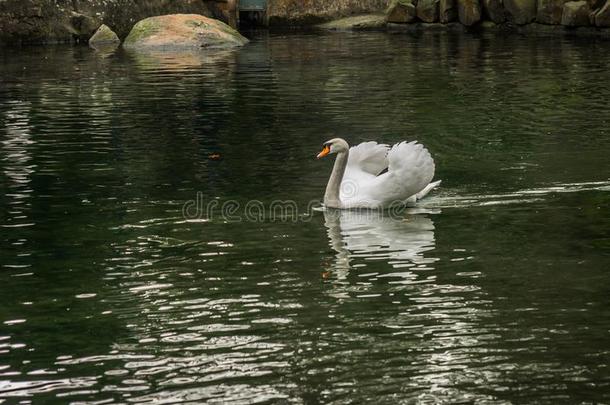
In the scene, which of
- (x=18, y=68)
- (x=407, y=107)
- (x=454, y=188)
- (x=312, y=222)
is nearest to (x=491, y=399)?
(x=312, y=222)

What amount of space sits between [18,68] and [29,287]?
21.5 metres

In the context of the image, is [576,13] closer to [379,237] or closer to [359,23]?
[359,23]

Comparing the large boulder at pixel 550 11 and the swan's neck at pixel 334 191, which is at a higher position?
the large boulder at pixel 550 11

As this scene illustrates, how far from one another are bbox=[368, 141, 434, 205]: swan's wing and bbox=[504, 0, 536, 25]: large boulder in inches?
1050

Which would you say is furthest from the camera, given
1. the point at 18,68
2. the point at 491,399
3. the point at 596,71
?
the point at 18,68

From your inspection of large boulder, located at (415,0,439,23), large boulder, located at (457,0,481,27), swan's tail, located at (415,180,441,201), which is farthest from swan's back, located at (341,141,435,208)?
large boulder, located at (415,0,439,23)

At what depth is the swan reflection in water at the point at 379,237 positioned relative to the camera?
11609 millimetres

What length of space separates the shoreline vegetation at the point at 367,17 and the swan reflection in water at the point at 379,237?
2453 centimetres

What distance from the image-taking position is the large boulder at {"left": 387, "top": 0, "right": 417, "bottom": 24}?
42856mm

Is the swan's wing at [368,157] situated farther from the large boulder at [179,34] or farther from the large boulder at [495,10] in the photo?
the large boulder at [495,10]

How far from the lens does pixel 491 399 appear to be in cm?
795

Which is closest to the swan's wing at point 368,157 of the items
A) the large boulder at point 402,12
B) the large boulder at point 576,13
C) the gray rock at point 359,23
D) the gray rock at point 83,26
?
the large boulder at point 576,13

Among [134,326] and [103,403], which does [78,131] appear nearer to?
[134,326]

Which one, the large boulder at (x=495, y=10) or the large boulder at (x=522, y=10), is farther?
the large boulder at (x=495, y=10)
